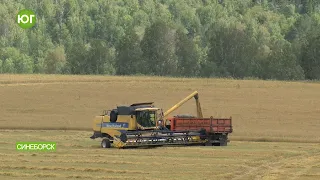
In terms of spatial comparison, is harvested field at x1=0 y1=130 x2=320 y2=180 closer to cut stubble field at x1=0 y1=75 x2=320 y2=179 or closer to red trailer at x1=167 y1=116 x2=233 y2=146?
cut stubble field at x1=0 y1=75 x2=320 y2=179

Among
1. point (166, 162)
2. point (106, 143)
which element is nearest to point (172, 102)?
point (106, 143)

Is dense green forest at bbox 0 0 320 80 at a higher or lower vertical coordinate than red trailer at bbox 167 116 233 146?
higher

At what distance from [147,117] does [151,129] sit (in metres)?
0.51

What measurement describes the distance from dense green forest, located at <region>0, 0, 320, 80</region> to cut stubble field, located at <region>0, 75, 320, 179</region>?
3126 centimetres

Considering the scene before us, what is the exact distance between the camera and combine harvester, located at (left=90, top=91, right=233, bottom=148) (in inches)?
1346

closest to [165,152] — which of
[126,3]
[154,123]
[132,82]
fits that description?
[154,123]

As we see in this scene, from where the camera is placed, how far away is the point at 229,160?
29.8 m

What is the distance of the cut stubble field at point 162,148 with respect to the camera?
88.5 feet

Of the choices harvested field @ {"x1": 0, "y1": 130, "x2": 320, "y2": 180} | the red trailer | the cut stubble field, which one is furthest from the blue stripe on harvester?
the red trailer

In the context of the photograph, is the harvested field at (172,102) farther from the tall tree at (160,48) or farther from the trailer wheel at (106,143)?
the tall tree at (160,48)

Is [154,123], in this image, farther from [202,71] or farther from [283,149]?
[202,71]

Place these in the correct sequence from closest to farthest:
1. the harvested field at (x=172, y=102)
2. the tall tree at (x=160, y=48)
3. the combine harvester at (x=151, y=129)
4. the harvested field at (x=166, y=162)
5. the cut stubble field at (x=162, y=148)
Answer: the harvested field at (x=166, y=162), the cut stubble field at (x=162, y=148), the combine harvester at (x=151, y=129), the harvested field at (x=172, y=102), the tall tree at (x=160, y=48)

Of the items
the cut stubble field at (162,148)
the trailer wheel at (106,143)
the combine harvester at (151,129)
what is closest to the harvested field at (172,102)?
the cut stubble field at (162,148)

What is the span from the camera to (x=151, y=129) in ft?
116
